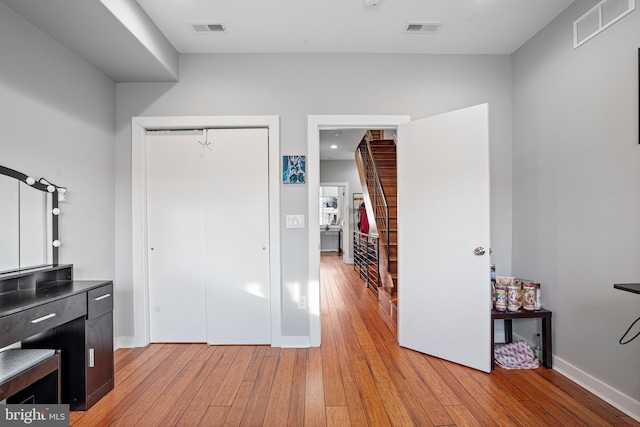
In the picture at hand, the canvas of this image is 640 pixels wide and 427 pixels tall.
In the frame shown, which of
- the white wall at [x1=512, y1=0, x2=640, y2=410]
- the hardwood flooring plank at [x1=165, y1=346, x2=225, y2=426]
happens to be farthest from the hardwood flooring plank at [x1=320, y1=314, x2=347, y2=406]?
the white wall at [x1=512, y1=0, x2=640, y2=410]

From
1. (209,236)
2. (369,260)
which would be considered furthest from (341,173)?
(209,236)

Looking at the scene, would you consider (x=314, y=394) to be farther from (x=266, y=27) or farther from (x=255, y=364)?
(x=266, y=27)

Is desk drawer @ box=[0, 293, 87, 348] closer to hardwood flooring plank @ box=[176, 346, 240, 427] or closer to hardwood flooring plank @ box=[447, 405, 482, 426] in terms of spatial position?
hardwood flooring plank @ box=[176, 346, 240, 427]

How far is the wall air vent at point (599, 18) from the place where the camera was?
6.12 feet

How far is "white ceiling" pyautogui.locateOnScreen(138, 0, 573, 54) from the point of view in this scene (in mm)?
2215

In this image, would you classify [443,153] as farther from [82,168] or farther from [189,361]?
[82,168]

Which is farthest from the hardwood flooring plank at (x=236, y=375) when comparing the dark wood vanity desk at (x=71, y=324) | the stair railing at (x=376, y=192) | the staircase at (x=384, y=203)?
the stair railing at (x=376, y=192)

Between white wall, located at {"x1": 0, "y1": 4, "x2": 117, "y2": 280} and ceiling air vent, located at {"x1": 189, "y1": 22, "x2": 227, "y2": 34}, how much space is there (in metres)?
0.97

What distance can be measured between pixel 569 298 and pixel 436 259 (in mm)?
967

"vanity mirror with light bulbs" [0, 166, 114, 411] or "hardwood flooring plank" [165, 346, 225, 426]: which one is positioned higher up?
"vanity mirror with light bulbs" [0, 166, 114, 411]

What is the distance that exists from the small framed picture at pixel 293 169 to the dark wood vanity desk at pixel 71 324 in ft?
5.32

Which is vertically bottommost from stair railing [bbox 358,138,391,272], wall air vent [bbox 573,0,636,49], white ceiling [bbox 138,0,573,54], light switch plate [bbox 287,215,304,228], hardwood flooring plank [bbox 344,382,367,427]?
hardwood flooring plank [bbox 344,382,367,427]

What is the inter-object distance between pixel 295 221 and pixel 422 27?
1.97 meters

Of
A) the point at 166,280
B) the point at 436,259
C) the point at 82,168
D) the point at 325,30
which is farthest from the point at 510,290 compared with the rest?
the point at 82,168
